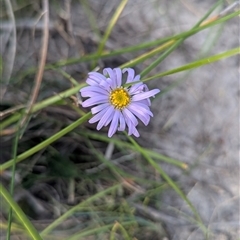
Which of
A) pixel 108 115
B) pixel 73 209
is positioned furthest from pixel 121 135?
pixel 108 115

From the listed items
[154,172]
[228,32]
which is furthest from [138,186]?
[228,32]

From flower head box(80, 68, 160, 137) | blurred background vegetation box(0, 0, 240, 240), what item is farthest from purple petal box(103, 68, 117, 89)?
blurred background vegetation box(0, 0, 240, 240)

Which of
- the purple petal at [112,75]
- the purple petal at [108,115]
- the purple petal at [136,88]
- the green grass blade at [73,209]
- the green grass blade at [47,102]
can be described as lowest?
the green grass blade at [73,209]

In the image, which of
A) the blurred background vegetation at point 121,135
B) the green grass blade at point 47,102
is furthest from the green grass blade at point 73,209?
the green grass blade at point 47,102

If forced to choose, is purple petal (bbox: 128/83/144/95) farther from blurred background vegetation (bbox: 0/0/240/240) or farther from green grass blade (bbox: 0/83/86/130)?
blurred background vegetation (bbox: 0/0/240/240)

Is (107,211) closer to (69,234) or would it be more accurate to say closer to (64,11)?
(69,234)

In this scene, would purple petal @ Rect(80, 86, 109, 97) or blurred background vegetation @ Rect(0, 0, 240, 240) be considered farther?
blurred background vegetation @ Rect(0, 0, 240, 240)

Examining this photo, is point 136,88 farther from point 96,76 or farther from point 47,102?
point 47,102

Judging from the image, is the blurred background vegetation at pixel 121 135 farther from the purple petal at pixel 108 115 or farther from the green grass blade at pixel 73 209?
the purple petal at pixel 108 115
